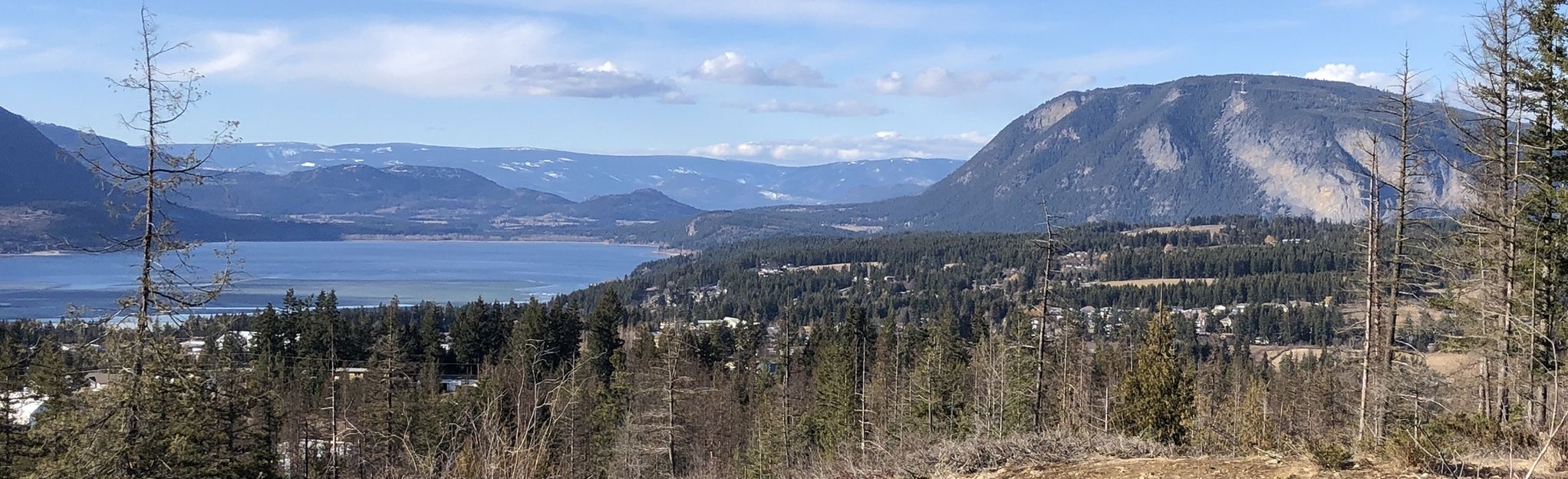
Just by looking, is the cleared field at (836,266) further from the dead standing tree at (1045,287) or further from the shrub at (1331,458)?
the shrub at (1331,458)

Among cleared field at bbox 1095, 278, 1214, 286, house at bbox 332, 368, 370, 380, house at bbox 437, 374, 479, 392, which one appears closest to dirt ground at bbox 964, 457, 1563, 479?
house at bbox 332, 368, 370, 380

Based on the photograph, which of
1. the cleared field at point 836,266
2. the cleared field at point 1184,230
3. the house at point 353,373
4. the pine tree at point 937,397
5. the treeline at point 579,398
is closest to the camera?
the treeline at point 579,398

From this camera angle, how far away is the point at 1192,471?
873 centimetres

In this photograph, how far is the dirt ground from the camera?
8258mm

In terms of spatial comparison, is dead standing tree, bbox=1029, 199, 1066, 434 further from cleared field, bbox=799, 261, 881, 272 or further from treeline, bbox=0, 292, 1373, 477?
cleared field, bbox=799, 261, 881, 272

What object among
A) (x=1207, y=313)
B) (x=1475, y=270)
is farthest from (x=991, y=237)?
(x=1475, y=270)

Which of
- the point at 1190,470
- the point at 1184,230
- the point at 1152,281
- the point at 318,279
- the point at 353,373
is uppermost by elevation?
the point at 1184,230

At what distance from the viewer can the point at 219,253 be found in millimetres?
10898

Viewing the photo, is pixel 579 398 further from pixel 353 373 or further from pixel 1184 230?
pixel 1184 230

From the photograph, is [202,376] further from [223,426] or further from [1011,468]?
[1011,468]

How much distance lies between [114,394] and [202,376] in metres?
1.59

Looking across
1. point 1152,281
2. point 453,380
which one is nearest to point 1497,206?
point 453,380

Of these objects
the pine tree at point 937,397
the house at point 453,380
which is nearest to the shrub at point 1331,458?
the pine tree at point 937,397

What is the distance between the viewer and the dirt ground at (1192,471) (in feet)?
27.1
